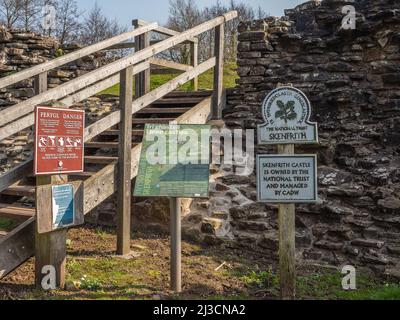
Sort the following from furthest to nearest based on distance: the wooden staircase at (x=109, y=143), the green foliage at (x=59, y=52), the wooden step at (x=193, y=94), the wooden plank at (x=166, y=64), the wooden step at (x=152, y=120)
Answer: the green foliage at (x=59, y=52) < the wooden step at (x=193, y=94) < the wooden plank at (x=166, y=64) < the wooden step at (x=152, y=120) < the wooden staircase at (x=109, y=143)

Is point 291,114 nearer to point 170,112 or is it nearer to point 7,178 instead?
point 7,178

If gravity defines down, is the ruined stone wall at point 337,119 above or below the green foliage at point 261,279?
above

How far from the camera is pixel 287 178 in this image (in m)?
3.96

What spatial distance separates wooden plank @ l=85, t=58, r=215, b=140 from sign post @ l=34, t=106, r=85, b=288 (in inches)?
28.9

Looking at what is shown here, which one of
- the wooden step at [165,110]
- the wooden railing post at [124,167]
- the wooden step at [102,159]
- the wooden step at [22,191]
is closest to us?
the wooden step at [22,191]

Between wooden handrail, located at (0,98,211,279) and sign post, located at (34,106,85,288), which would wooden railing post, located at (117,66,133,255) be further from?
sign post, located at (34,106,85,288)

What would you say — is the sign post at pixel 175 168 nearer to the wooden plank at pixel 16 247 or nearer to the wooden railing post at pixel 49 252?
the wooden railing post at pixel 49 252

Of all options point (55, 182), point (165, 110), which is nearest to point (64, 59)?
point (165, 110)

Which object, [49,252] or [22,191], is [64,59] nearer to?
[22,191]

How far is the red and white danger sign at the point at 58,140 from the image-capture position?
398 centimetres

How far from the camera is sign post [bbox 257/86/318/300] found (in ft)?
Answer: 12.9

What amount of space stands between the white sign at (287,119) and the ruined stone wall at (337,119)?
76.1 inches

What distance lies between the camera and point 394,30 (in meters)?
6.14

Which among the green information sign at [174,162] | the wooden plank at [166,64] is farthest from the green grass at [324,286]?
the wooden plank at [166,64]
